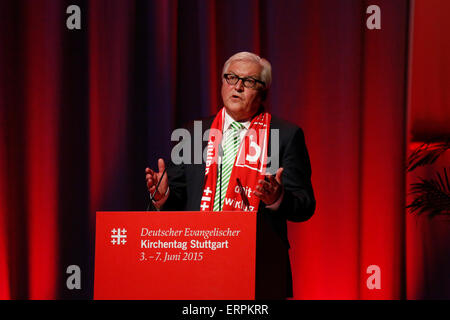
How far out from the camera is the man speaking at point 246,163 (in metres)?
2.62

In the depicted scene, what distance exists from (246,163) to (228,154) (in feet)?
0.32

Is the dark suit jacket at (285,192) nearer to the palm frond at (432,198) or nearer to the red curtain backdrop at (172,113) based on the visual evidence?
the red curtain backdrop at (172,113)

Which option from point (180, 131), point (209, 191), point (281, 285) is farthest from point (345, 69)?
point (281, 285)

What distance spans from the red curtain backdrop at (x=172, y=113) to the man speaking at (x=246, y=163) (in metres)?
0.76

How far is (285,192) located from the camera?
249cm

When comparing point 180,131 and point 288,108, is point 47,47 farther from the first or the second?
point 288,108

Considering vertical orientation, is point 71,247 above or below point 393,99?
below

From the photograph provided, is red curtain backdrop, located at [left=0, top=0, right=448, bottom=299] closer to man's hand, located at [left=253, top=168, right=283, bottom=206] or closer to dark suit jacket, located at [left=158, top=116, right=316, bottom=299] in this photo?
dark suit jacket, located at [left=158, top=116, right=316, bottom=299]

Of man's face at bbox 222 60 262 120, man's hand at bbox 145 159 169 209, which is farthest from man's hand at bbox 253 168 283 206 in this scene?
man's face at bbox 222 60 262 120

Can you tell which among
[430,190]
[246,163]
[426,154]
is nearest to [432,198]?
[430,190]

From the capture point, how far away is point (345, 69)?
145 inches

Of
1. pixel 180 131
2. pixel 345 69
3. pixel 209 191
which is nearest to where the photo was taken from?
pixel 209 191

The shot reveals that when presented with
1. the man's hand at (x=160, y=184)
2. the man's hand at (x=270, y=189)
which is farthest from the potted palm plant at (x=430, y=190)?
the man's hand at (x=160, y=184)

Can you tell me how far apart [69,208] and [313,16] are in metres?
1.85
